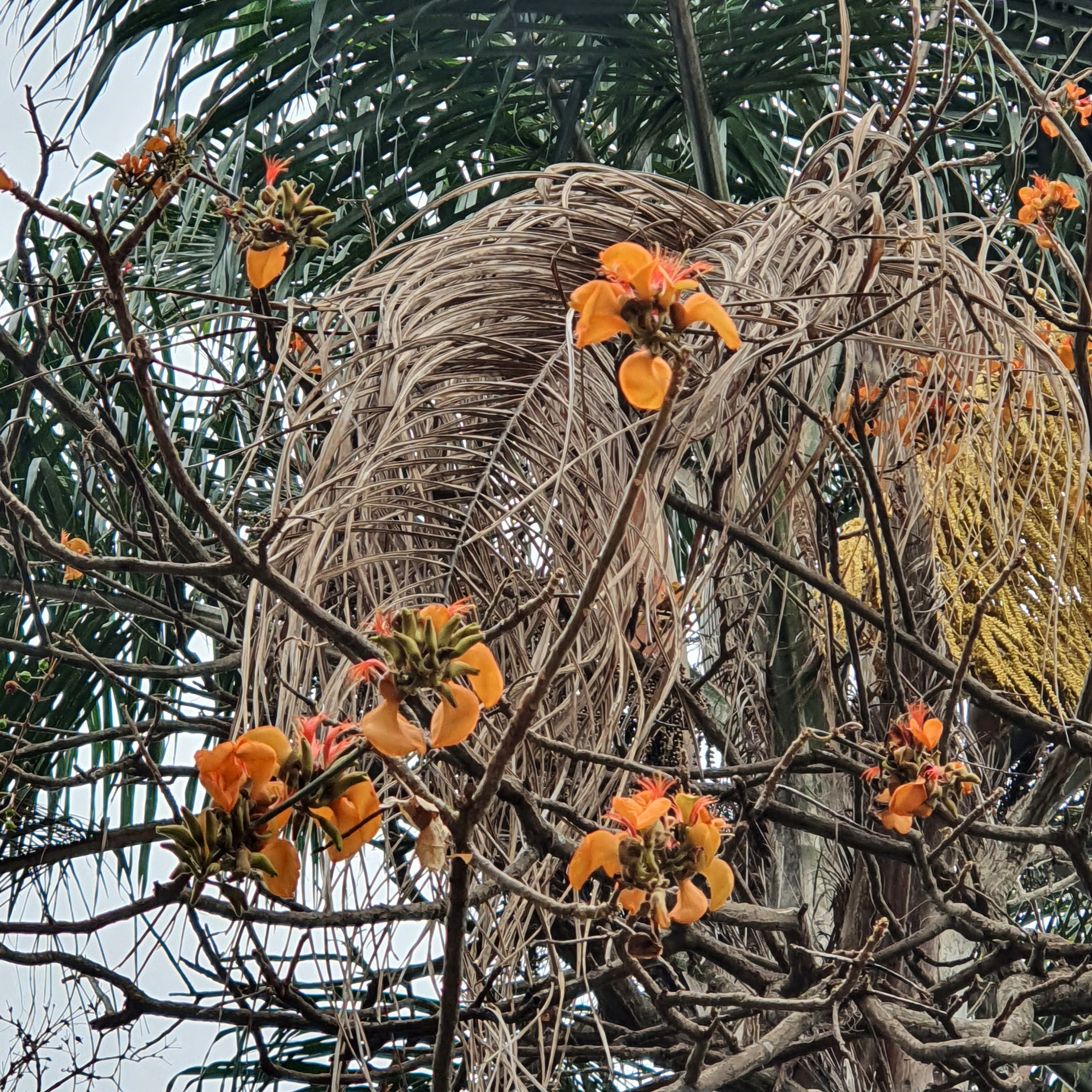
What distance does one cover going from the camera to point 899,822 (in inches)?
48.6

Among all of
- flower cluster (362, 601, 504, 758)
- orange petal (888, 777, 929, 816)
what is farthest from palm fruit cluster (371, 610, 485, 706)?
orange petal (888, 777, 929, 816)

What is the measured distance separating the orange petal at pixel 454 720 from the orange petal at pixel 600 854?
165mm

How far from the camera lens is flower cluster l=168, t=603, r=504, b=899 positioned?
2.11 feet

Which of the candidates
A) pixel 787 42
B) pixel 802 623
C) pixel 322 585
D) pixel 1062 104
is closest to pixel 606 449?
pixel 322 585

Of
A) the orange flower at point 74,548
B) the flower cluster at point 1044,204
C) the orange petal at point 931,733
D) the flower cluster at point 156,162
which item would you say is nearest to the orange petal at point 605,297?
the orange petal at point 931,733

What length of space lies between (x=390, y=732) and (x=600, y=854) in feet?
0.68

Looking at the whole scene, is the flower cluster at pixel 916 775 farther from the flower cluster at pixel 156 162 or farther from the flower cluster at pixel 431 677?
the flower cluster at pixel 156 162

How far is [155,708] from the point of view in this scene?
1.51m

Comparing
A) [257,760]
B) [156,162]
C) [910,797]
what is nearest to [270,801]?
[257,760]

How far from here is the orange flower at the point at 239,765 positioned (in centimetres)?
69

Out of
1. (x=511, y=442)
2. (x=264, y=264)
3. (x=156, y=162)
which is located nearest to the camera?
(x=264, y=264)

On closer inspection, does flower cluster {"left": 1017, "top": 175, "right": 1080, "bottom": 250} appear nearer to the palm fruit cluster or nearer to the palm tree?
the palm tree

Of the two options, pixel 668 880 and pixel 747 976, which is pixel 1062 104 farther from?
pixel 668 880

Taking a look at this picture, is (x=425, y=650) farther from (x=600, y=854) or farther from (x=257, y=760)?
(x=600, y=854)
